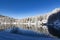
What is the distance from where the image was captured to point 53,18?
452ft

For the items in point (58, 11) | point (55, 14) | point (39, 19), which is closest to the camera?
point (58, 11)

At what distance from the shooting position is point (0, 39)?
53.9 feet

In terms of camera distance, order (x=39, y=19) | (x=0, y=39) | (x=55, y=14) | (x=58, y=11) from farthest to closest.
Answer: (x=39, y=19) → (x=55, y=14) → (x=58, y=11) → (x=0, y=39)

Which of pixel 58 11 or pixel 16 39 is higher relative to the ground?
pixel 58 11

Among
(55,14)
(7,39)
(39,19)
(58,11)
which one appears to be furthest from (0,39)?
(39,19)

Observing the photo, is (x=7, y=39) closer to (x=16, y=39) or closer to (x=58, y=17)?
(x=16, y=39)

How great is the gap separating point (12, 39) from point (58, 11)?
122 meters

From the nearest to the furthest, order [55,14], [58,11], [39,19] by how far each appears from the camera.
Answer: [58,11] < [55,14] < [39,19]

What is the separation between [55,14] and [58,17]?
901cm

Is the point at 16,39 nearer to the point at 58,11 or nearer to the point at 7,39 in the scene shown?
the point at 7,39

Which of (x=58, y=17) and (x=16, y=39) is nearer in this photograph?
(x=16, y=39)

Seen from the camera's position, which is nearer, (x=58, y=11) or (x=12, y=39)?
(x=12, y=39)

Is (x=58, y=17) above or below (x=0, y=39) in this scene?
above

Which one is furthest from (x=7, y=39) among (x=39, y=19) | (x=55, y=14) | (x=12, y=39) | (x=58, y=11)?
(x=39, y=19)
